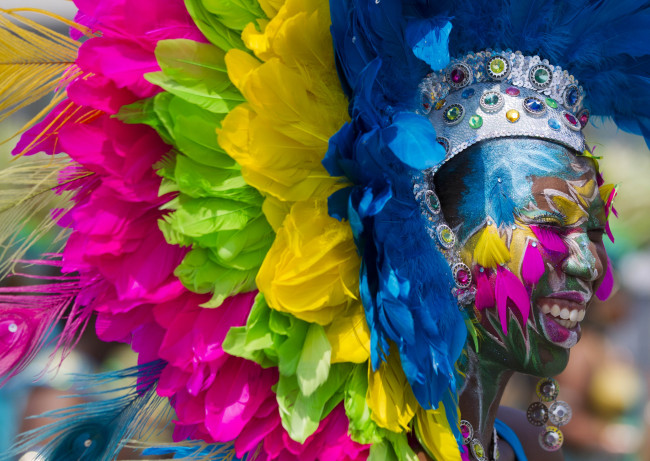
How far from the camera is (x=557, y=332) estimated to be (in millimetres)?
1246

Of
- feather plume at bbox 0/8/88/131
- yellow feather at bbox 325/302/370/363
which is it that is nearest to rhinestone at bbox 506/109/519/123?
yellow feather at bbox 325/302/370/363

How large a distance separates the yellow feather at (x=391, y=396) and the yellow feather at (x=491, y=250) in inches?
9.3

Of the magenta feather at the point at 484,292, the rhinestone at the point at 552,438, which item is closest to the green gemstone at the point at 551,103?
the magenta feather at the point at 484,292

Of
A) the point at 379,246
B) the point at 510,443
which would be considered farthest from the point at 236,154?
the point at 510,443

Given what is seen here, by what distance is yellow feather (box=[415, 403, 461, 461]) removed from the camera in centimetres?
117

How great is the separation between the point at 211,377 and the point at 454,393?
44 centimetres

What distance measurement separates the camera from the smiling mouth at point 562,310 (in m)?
1.23

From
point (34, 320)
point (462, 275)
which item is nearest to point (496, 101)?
point (462, 275)

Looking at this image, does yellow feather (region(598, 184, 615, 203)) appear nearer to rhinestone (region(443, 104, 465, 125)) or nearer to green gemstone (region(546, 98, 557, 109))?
Result: green gemstone (region(546, 98, 557, 109))

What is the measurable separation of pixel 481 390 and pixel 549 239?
1.19 feet

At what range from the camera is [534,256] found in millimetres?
1199

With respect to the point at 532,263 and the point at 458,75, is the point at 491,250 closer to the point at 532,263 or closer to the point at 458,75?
the point at 532,263

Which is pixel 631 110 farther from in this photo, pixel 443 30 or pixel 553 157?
pixel 443 30

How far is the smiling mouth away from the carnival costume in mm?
59
